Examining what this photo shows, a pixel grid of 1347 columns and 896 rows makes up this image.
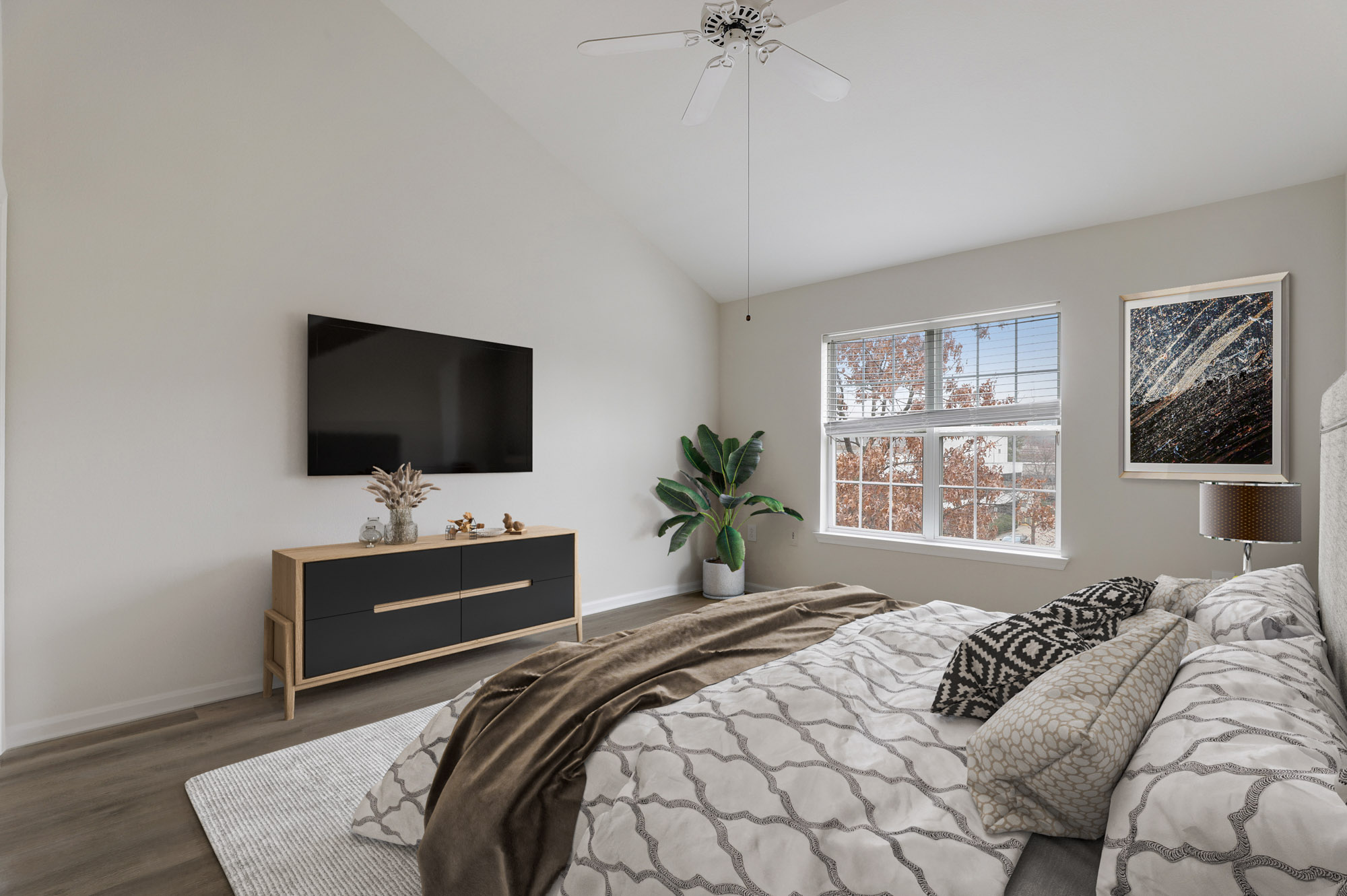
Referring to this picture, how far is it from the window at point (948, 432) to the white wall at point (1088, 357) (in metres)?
0.12

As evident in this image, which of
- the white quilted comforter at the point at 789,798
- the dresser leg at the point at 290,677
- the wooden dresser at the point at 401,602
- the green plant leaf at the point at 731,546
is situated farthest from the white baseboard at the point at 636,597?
the white quilted comforter at the point at 789,798

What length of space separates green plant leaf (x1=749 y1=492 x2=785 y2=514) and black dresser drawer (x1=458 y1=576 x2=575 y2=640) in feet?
5.56

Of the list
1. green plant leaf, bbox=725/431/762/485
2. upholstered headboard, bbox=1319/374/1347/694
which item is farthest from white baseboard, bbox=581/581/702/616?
upholstered headboard, bbox=1319/374/1347/694

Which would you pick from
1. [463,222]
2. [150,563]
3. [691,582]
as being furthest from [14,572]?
[691,582]

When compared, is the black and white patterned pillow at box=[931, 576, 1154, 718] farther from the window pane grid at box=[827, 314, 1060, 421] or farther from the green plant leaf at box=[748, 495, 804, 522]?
the green plant leaf at box=[748, 495, 804, 522]

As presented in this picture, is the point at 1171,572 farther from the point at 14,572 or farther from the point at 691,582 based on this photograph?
the point at 14,572

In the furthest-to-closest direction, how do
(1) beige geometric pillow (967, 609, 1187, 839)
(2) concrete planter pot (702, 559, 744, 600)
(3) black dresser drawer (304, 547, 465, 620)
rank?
(2) concrete planter pot (702, 559, 744, 600) < (3) black dresser drawer (304, 547, 465, 620) < (1) beige geometric pillow (967, 609, 1187, 839)

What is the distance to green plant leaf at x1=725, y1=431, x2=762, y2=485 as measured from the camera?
506cm

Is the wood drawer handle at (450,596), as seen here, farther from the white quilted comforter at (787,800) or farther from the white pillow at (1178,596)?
the white pillow at (1178,596)

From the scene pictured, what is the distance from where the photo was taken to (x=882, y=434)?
4.66 m

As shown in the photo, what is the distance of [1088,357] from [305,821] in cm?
421

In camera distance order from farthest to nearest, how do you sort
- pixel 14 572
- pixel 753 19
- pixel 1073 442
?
pixel 1073 442
pixel 14 572
pixel 753 19

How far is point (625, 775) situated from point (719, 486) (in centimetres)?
392

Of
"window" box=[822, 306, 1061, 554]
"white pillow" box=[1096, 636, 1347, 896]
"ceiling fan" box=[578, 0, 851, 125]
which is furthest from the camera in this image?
"window" box=[822, 306, 1061, 554]
